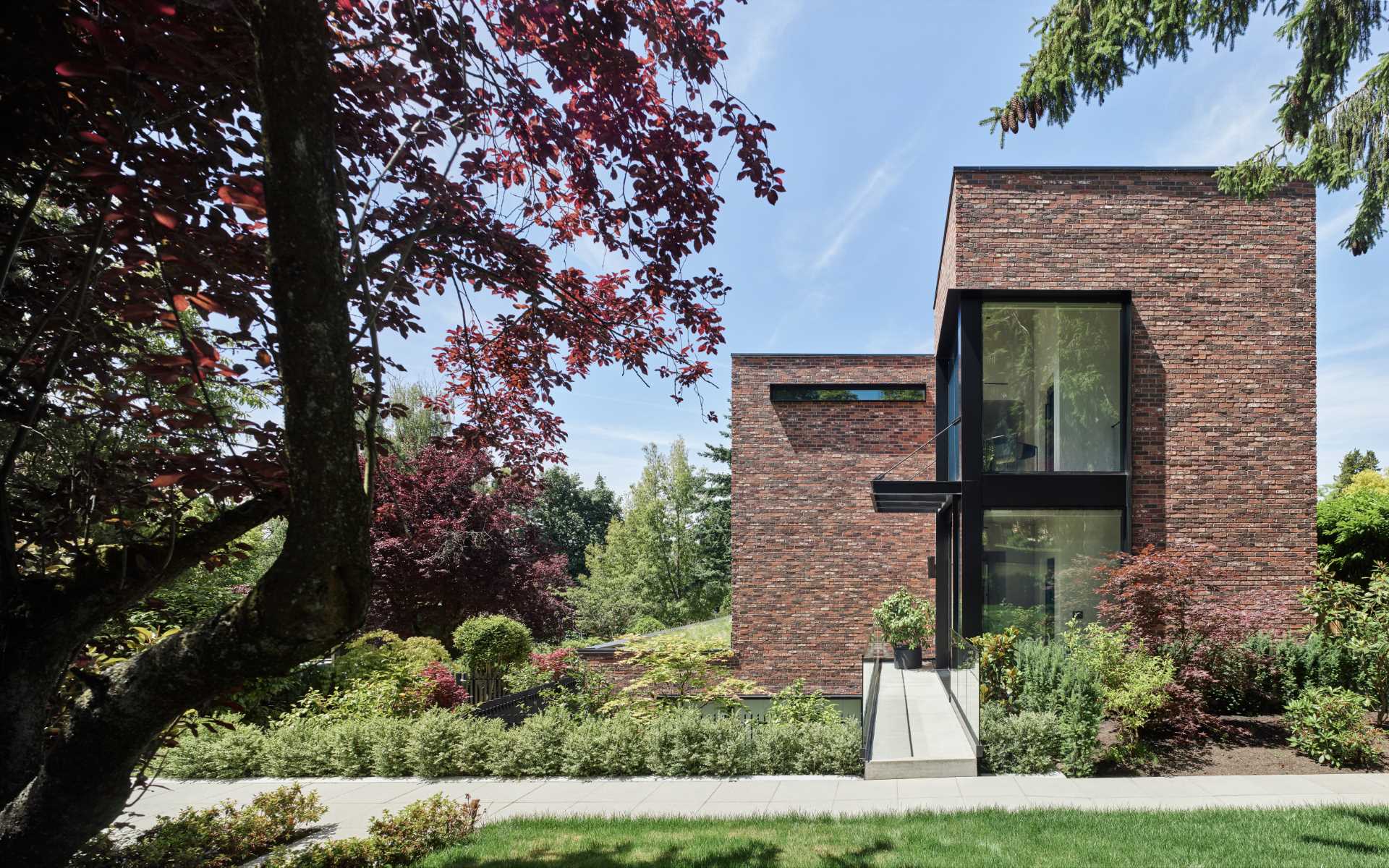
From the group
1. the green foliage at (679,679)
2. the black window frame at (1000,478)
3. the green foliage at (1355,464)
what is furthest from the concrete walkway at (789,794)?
the green foliage at (1355,464)

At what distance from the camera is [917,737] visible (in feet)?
26.6

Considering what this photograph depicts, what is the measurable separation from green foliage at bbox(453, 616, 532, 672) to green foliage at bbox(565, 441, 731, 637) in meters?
16.2

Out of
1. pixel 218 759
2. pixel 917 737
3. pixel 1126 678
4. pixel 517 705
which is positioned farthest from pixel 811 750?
pixel 517 705

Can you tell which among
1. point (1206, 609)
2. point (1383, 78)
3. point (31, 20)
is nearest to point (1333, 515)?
point (1206, 609)

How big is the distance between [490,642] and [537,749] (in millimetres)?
6336

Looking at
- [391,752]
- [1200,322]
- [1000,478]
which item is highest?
[1200,322]

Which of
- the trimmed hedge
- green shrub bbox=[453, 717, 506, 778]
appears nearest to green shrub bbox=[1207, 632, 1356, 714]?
the trimmed hedge

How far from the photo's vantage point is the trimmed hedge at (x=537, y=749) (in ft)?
24.6

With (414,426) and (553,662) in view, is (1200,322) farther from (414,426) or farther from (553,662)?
(414,426)

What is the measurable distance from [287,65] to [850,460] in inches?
524

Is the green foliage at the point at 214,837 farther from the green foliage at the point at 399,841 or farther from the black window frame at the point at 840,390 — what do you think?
the black window frame at the point at 840,390

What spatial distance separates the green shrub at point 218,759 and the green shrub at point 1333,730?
11825mm

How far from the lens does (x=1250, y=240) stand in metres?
10.6

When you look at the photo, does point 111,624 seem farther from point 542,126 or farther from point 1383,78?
point 1383,78
